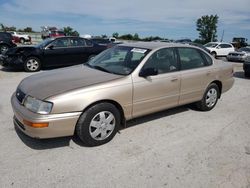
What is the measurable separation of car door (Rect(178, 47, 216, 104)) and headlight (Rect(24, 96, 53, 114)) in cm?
252

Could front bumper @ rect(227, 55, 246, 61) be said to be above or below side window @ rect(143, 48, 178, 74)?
below

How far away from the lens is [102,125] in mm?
3656

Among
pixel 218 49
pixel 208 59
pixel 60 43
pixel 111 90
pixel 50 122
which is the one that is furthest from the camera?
pixel 218 49

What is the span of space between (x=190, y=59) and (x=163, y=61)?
789mm

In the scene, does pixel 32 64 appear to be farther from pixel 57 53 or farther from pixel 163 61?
pixel 163 61

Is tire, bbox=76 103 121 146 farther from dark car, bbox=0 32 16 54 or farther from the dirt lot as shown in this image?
dark car, bbox=0 32 16 54

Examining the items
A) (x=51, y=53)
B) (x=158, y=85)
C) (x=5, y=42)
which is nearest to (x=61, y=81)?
(x=158, y=85)

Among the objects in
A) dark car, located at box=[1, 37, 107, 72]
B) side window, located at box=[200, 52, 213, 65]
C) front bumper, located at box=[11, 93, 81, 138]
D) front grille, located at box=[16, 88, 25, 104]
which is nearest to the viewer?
front bumper, located at box=[11, 93, 81, 138]

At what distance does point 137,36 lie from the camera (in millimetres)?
55531

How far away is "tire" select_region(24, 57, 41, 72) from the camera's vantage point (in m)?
9.67

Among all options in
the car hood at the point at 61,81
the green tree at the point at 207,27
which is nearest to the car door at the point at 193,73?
the car hood at the point at 61,81

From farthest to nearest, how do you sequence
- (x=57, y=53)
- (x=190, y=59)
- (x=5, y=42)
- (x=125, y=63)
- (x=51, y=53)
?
(x=5, y=42), (x=57, y=53), (x=51, y=53), (x=190, y=59), (x=125, y=63)

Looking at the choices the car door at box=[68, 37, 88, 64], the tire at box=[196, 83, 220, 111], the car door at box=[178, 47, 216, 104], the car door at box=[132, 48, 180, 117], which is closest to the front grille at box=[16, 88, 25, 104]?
the car door at box=[132, 48, 180, 117]

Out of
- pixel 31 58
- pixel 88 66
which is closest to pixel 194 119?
pixel 88 66
